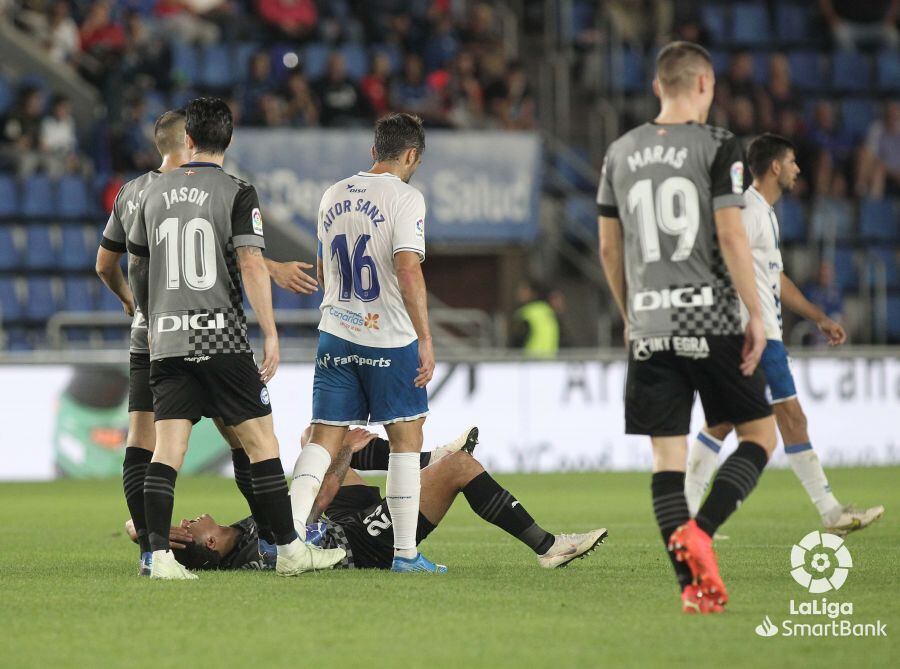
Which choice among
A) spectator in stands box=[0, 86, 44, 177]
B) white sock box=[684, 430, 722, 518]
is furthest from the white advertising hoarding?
white sock box=[684, 430, 722, 518]

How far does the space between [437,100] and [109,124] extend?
4.15 m

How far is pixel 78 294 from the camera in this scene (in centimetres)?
1739

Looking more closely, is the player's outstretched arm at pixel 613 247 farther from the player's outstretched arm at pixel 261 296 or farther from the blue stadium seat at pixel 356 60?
the blue stadium seat at pixel 356 60

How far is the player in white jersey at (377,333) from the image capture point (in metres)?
7.04

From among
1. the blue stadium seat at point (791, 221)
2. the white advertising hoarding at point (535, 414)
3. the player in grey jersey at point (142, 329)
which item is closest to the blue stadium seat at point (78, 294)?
the white advertising hoarding at point (535, 414)

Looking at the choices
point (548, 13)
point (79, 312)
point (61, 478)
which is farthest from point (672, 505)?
point (548, 13)

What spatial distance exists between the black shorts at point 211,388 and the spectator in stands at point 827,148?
15.7 meters

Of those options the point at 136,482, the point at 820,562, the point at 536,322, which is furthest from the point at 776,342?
the point at 536,322

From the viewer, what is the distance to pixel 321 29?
20.6 m

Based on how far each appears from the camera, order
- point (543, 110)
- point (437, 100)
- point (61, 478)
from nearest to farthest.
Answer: point (61, 478) < point (437, 100) < point (543, 110)

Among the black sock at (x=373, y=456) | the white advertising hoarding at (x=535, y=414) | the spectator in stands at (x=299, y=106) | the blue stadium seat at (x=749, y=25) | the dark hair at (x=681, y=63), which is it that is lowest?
the white advertising hoarding at (x=535, y=414)

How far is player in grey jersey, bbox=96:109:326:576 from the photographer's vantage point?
7152 millimetres

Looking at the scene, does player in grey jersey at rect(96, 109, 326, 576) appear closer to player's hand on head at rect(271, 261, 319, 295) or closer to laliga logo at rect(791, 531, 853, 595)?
player's hand on head at rect(271, 261, 319, 295)

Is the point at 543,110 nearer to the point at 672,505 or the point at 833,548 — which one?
the point at 833,548
